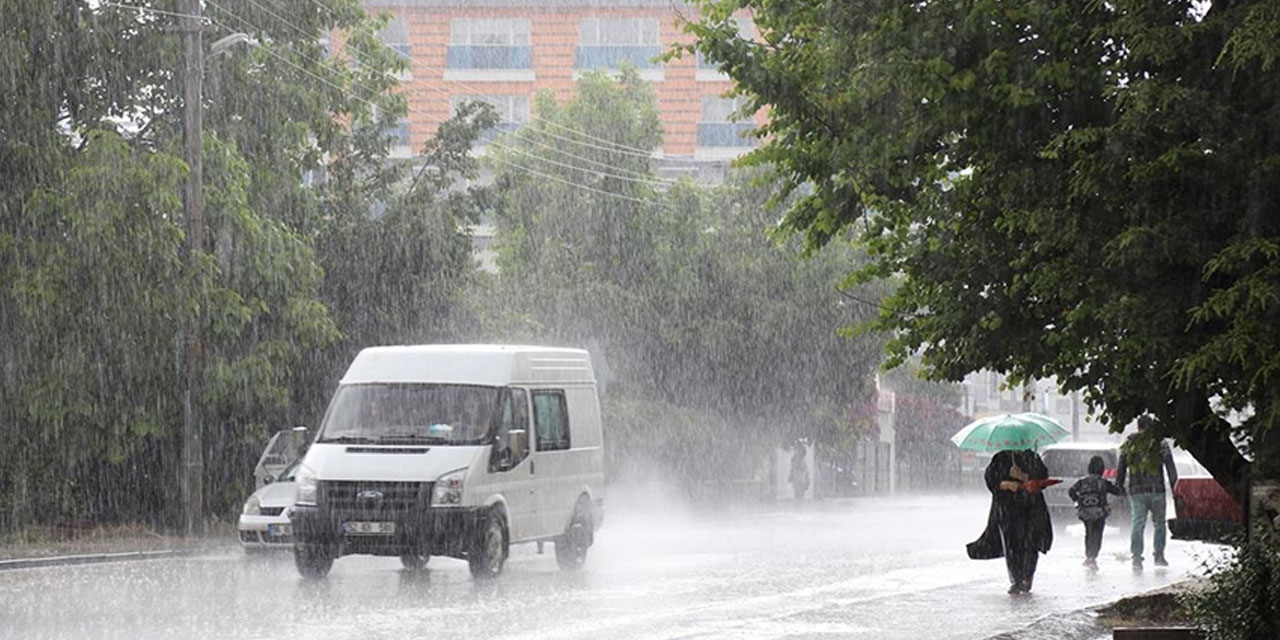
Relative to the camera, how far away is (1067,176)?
1505 centimetres

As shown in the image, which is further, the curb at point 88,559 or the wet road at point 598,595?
the curb at point 88,559

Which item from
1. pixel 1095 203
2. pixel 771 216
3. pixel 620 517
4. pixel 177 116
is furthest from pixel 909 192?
pixel 771 216

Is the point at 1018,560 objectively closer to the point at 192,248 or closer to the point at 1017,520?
the point at 1017,520

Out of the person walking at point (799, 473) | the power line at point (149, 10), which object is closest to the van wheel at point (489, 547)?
the power line at point (149, 10)

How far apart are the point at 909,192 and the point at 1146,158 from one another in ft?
10.3

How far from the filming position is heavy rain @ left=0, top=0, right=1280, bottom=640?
14852mm

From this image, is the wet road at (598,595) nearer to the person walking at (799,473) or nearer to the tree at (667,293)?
the tree at (667,293)

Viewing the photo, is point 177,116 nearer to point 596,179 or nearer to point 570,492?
point 570,492

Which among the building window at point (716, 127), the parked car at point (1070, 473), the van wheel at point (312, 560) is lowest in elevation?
the parked car at point (1070, 473)

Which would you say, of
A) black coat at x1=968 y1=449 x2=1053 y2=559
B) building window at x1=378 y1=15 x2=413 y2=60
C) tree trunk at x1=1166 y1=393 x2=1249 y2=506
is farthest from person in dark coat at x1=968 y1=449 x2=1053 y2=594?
building window at x1=378 y1=15 x2=413 y2=60

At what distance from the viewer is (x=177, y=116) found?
34000mm

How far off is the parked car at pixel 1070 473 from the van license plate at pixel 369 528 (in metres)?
17.5

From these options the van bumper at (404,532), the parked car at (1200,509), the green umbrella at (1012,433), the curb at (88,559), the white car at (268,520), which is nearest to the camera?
the van bumper at (404,532)

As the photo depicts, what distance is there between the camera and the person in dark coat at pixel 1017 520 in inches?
808
